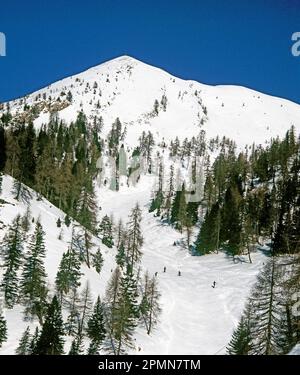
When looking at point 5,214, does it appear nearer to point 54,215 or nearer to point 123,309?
point 54,215

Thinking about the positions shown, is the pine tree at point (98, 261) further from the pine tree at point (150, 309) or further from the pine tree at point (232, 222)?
the pine tree at point (232, 222)

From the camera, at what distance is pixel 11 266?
176ft

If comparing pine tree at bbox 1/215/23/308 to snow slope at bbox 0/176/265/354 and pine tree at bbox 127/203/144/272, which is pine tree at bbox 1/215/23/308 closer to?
snow slope at bbox 0/176/265/354

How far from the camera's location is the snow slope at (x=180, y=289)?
171 feet

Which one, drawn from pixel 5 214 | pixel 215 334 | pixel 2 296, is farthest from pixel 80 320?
pixel 5 214

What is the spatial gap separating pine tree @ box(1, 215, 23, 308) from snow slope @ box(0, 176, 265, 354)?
5.60ft

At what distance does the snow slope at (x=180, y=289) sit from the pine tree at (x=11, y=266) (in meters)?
1.71

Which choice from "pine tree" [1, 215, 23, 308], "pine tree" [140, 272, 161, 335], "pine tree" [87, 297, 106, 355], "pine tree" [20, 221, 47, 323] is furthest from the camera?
"pine tree" [140, 272, 161, 335]

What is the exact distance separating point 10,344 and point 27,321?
251 inches

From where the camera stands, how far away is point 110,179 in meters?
169

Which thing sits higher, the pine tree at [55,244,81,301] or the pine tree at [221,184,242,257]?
the pine tree at [221,184,242,257]

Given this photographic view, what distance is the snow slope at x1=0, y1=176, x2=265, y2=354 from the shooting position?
52.2 meters

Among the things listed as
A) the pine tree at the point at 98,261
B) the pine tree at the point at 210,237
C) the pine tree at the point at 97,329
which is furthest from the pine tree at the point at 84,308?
the pine tree at the point at 210,237

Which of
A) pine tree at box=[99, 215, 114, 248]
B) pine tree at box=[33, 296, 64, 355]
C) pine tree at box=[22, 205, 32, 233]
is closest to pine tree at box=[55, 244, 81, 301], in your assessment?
pine tree at box=[22, 205, 32, 233]
